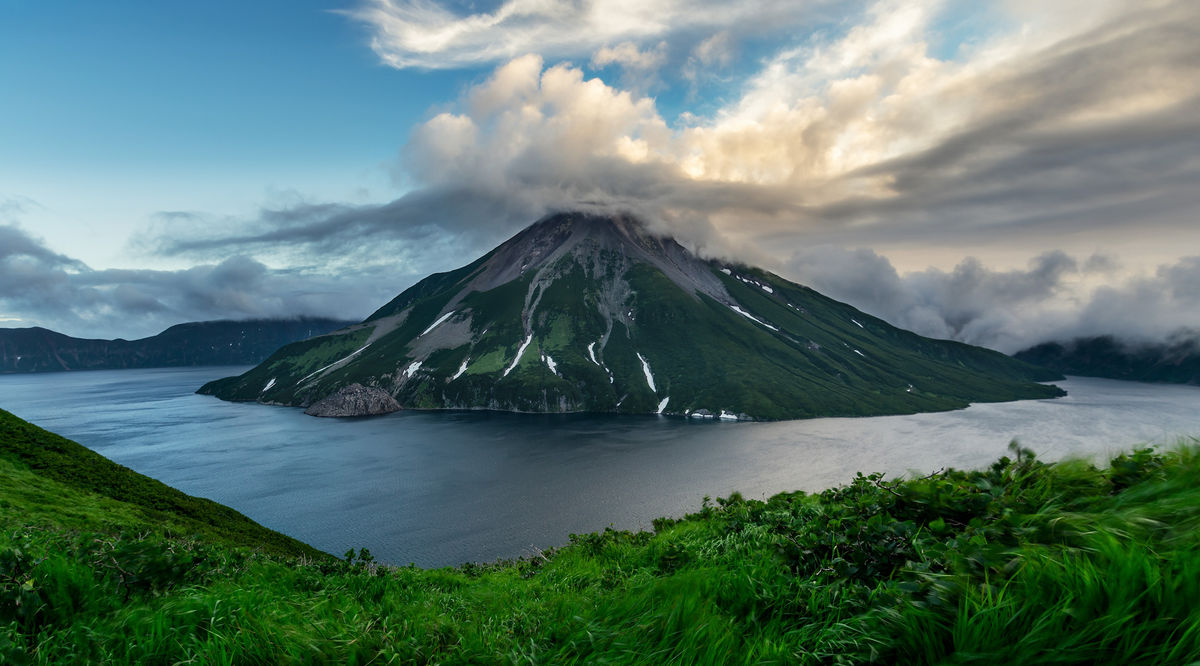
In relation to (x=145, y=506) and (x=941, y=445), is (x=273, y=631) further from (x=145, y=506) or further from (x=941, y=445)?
(x=941, y=445)

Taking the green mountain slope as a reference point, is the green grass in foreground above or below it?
above

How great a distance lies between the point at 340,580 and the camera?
8.59 metres

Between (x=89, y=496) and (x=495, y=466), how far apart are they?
104 m

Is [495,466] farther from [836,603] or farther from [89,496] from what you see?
[836,603]

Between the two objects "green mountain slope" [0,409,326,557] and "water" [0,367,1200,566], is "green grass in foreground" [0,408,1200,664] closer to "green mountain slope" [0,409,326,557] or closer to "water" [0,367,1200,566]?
"green mountain slope" [0,409,326,557]

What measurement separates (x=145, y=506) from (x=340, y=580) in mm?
32929

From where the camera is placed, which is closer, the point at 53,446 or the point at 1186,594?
the point at 1186,594

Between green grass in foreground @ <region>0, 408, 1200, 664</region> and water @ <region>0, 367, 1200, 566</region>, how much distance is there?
49.5 metres

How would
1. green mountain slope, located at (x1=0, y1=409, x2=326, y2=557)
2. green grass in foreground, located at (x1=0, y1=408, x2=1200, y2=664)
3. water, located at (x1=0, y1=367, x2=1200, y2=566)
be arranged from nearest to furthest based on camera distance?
1. green grass in foreground, located at (x1=0, y1=408, x2=1200, y2=664)
2. green mountain slope, located at (x1=0, y1=409, x2=326, y2=557)
3. water, located at (x1=0, y1=367, x2=1200, y2=566)

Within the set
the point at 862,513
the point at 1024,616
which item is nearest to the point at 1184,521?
the point at 1024,616

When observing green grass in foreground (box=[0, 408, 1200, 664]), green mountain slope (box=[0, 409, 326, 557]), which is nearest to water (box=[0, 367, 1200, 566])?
green mountain slope (box=[0, 409, 326, 557])

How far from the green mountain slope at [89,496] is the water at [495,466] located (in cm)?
3777

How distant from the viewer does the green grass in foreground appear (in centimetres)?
264

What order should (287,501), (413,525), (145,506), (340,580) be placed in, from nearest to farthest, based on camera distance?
(340,580) → (145,506) → (413,525) → (287,501)
